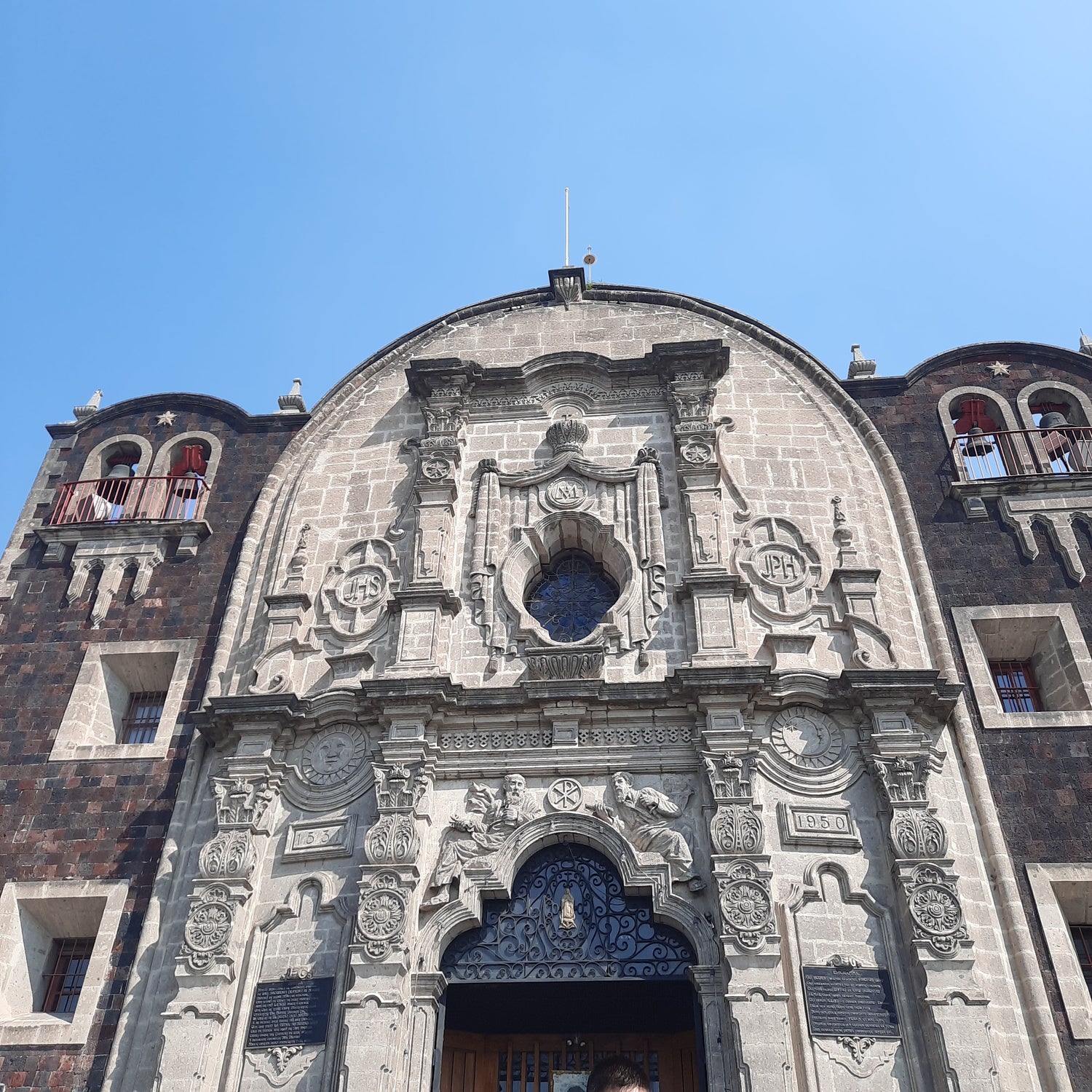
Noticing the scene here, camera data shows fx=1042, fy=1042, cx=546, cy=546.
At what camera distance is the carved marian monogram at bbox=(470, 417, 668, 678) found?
44.0 feet

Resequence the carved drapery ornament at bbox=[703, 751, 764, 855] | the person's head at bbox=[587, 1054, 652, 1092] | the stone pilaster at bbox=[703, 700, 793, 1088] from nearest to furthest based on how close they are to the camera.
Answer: the person's head at bbox=[587, 1054, 652, 1092] < the stone pilaster at bbox=[703, 700, 793, 1088] < the carved drapery ornament at bbox=[703, 751, 764, 855]

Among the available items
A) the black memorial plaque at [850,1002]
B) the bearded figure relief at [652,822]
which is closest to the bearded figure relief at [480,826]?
the bearded figure relief at [652,822]

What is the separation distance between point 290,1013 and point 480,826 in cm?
277

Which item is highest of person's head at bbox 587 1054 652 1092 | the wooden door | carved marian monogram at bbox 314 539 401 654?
carved marian monogram at bbox 314 539 401 654

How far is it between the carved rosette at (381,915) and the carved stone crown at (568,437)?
671 centimetres

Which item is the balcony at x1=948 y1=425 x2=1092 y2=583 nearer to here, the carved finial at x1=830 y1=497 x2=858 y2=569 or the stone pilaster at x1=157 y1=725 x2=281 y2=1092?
the carved finial at x1=830 y1=497 x2=858 y2=569

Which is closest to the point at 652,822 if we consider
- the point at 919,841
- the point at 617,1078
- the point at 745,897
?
the point at 745,897

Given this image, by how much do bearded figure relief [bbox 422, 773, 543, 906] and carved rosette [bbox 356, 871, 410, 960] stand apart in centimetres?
42

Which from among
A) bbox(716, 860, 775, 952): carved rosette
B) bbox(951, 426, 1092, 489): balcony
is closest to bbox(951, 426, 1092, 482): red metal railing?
bbox(951, 426, 1092, 489): balcony

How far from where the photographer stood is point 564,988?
11320 millimetres

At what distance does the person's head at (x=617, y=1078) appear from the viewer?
13.6 feet

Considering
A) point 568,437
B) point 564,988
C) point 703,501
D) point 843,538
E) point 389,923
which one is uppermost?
point 568,437

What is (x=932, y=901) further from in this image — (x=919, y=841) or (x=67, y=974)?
(x=67, y=974)

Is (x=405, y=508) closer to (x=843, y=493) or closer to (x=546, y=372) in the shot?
(x=546, y=372)
